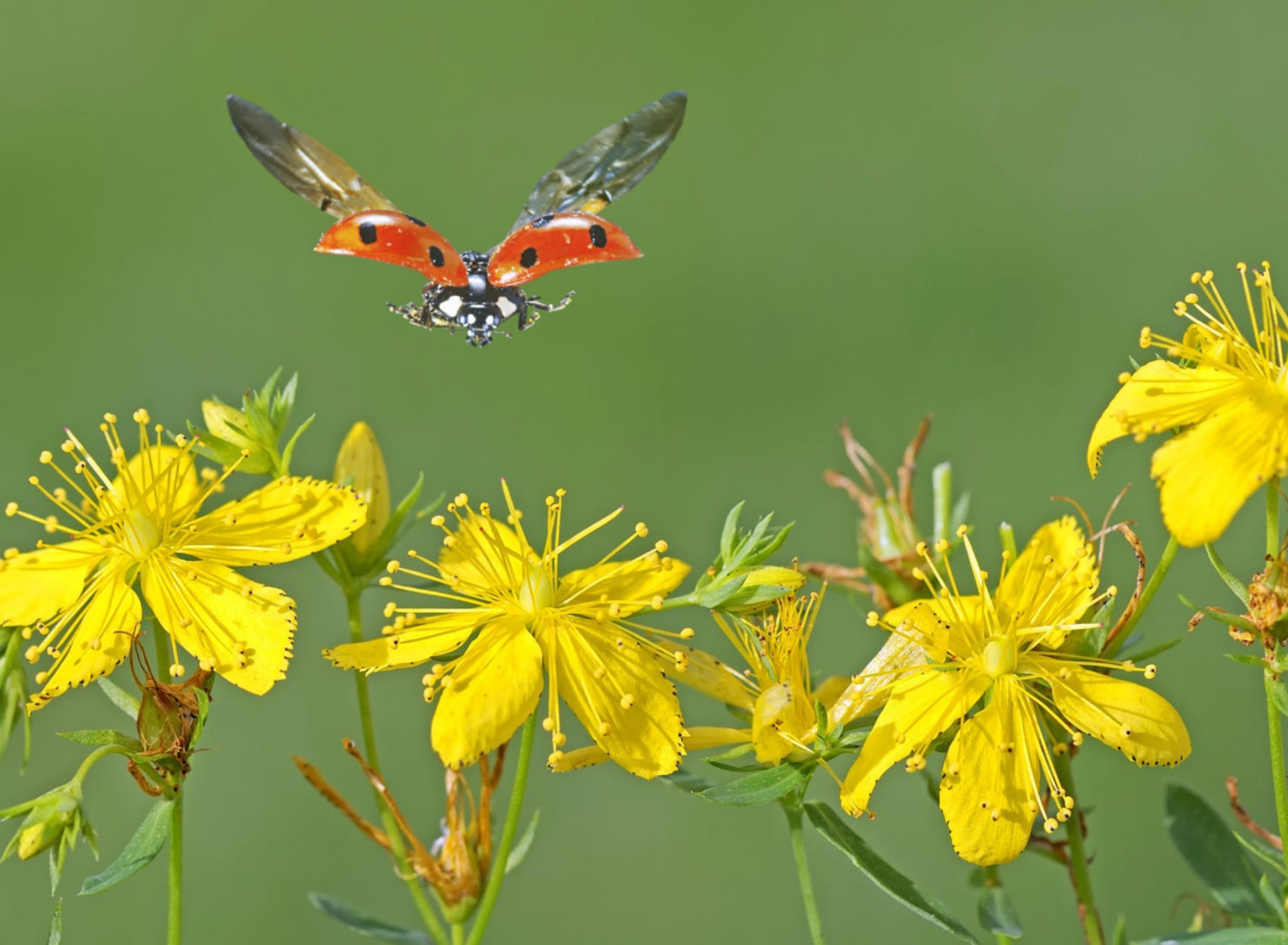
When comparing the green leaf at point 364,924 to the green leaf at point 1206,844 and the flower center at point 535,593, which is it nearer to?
the flower center at point 535,593

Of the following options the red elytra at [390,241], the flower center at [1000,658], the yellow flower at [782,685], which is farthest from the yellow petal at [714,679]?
the red elytra at [390,241]

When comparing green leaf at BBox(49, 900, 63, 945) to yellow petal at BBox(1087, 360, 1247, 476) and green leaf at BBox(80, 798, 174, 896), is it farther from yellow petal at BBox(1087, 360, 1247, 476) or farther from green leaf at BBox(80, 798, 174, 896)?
yellow petal at BBox(1087, 360, 1247, 476)

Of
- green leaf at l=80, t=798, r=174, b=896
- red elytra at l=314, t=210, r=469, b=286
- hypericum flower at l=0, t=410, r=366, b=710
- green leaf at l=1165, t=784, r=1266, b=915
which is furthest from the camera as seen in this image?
green leaf at l=1165, t=784, r=1266, b=915

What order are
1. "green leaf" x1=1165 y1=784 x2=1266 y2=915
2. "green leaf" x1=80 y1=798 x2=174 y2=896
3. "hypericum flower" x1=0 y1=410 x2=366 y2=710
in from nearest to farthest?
"green leaf" x1=80 y1=798 x2=174 y2=896 < "hypericum flower" x1=0 y1=410 x2=366 y2=710 < "green leaf" x1=1165 y1=784 x2=1266 y2=915

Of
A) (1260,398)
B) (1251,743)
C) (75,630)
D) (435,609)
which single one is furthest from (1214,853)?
(1251,743)

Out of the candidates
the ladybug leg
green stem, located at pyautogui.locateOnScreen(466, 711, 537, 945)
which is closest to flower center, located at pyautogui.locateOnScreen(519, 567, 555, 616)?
green stem, located at pyautogui.locateOnScreen(466, 711, 537, 945)

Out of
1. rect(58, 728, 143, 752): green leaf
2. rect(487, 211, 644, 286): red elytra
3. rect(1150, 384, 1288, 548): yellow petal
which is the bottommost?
rect(58, 728, 143, 752): green leaf

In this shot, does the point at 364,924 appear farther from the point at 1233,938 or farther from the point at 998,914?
the point at 1233,938
